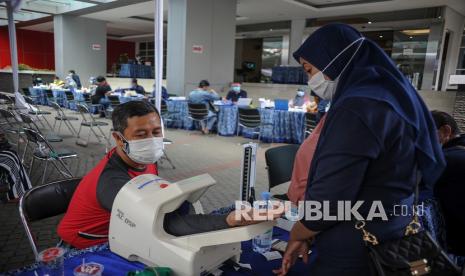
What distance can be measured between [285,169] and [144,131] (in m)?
1.50

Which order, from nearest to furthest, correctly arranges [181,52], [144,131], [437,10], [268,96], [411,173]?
1. [411,173]
2. [144,131]
3. [181,52]
4. [437,10]
5. [268,96]

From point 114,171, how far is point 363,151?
884mm

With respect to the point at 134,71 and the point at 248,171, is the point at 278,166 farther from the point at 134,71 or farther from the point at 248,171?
the point at 134,71

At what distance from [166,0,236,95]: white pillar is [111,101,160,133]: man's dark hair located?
322 inches

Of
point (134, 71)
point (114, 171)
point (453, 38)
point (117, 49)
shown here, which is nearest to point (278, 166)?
point (114, 171)

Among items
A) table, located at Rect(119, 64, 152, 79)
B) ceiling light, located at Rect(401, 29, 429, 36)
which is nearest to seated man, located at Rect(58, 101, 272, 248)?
ceiling light, located at Rect(401, 29, 429, 36)

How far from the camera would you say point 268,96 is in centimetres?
1230

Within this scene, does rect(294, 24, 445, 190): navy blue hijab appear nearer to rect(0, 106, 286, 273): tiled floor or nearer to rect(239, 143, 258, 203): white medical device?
rect(239, 143, 258, 203): white medical device

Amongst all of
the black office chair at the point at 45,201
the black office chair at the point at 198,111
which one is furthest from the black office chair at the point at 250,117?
the black office chair at the point at 45,201

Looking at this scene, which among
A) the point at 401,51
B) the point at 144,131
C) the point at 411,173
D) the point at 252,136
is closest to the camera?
the point at 411,173

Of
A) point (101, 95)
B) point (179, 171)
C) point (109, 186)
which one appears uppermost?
point (109, 186)

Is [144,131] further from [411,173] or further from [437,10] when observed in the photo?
[437,10]

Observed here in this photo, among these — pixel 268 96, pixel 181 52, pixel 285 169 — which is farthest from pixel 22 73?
pixel 285 169

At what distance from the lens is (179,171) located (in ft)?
15.1
